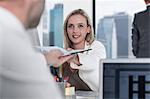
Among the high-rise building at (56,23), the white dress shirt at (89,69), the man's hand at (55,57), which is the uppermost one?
the high-rise building at (56,23)

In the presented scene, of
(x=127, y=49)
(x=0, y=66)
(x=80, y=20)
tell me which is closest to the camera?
(x=0, y=66)

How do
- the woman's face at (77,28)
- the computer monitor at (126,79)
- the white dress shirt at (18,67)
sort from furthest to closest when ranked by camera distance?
the woman's face at (77,28) → the computer monitor at (126,79) → the white dress shirt at (18,67)

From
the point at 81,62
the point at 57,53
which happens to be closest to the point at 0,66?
the point at 57,53

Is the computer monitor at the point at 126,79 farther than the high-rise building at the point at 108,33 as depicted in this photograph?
No

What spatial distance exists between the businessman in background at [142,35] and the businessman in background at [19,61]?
2.20 metres

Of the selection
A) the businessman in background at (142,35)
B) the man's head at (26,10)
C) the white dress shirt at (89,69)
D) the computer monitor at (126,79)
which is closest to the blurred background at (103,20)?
the businessman in background at (142,35)

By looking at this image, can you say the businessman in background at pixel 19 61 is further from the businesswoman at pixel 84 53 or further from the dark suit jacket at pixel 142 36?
the dark suit jacket at pixel 142 36

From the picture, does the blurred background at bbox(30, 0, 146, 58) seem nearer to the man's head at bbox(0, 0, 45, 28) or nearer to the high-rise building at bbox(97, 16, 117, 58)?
the high-rise building at bbox(97, 16, 117, 58)

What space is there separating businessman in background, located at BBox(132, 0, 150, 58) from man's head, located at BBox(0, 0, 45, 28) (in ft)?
7.15

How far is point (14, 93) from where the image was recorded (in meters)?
0.27

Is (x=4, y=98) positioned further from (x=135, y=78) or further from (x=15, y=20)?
(x=135, y=78)

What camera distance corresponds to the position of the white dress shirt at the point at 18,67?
0.86 feet

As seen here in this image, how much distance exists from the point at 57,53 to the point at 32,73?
0.96m

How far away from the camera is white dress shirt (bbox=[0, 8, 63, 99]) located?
261 mm
